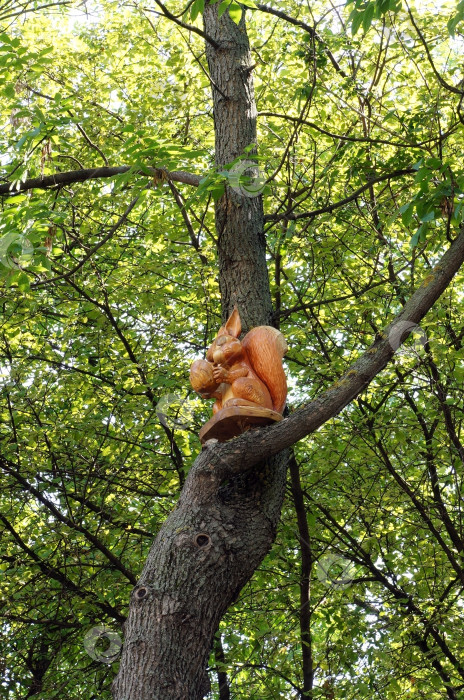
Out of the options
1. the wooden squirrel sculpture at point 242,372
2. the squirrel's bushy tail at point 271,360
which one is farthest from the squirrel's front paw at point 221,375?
the squirrel's bushy tail at point 271,360

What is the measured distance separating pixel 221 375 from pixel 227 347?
0.46 ft

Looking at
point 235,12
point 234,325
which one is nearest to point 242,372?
point 234,325

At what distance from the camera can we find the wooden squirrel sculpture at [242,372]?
11.5ft

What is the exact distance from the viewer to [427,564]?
6254 millimetres

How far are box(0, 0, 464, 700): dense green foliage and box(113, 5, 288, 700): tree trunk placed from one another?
172 centimetres

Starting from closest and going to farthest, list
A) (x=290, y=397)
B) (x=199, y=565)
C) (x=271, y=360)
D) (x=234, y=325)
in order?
(x=199, y=565) → (x=271, y=360) → (x=234, y=325) → (x=290, y=397)

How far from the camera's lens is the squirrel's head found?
3584mm

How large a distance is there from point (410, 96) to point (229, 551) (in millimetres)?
5194
